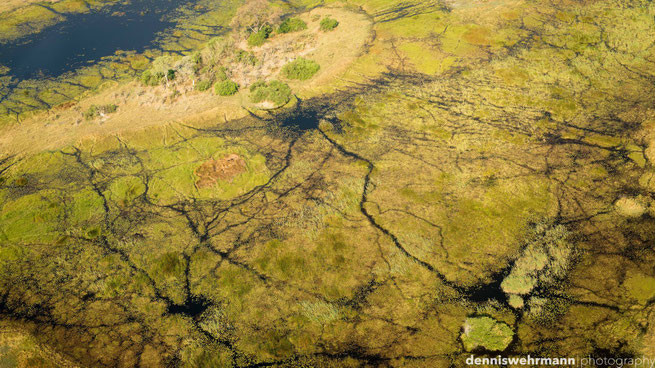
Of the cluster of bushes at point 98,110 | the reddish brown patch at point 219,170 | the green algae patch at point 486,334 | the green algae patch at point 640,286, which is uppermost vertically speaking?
the cluster of bushes at point 98,110

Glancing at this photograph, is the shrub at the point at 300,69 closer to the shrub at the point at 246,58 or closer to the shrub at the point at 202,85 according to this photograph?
the shrub at the point at 246,58

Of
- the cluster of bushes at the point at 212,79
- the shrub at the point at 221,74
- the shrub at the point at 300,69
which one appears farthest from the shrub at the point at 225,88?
the shrub at the point at 300,69

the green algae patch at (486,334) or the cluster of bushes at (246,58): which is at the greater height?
the cluster of bushes at (246,58)

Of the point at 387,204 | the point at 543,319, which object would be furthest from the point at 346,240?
the point at 543,319

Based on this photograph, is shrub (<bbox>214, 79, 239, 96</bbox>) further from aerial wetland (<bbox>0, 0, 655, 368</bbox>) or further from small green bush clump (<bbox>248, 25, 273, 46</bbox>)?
small green bush clump (<bbox>248, 25, 273, 46</bbox>)

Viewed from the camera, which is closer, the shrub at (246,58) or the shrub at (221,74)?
the shrub at (221,74)

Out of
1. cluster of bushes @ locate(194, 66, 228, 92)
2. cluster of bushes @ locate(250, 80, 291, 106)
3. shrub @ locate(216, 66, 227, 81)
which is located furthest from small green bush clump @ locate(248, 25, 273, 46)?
cluster of bushes @ locate(250, 80, 291, 106)
